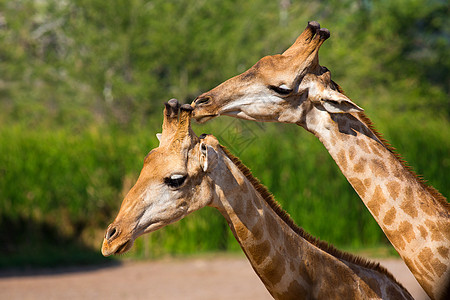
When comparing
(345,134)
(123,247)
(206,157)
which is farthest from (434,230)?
(123,247)

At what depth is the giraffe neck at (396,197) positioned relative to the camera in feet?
12.6

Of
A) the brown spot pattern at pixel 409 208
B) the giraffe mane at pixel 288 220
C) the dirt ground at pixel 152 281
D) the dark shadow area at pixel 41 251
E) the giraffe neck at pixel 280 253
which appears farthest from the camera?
the dark shadow area at pixel 41 251

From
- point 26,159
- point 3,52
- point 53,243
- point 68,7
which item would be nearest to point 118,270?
point 53,243

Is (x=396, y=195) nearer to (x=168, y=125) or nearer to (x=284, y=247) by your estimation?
(x=284, y=247)

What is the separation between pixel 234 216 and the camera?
3.48 metres

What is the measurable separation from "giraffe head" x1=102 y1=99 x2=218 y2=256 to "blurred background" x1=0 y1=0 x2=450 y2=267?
0.79 metres

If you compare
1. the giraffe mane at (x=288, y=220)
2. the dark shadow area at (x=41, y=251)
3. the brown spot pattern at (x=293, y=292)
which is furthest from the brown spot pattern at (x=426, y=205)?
the dark shadow area at (x=41, y=251)

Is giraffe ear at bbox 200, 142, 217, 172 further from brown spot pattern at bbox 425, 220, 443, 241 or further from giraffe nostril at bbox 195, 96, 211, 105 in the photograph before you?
brown spot pattern at bbox 425, 220, 443, 241

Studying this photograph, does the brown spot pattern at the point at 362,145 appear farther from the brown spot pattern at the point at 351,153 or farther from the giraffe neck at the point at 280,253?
the giraffe neck at the point at 280,253

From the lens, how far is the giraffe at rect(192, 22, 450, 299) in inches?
152

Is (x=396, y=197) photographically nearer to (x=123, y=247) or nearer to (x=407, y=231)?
(x=407, y=231)

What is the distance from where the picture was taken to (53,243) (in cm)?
1412

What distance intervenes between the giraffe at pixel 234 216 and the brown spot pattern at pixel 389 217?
31 cm

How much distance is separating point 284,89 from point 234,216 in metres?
0.96
